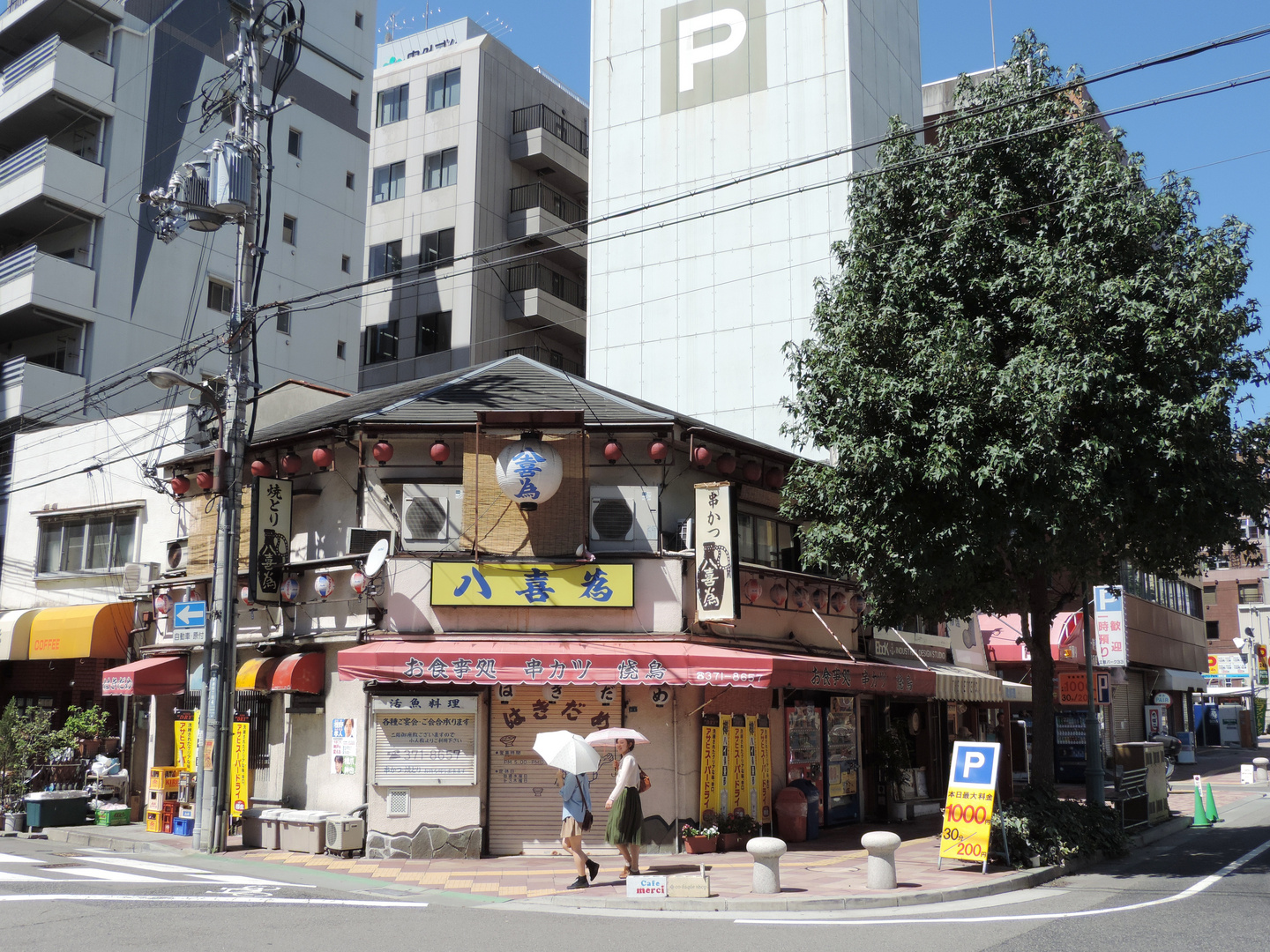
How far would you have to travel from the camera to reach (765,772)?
61.5 ft

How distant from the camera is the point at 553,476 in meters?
17.3

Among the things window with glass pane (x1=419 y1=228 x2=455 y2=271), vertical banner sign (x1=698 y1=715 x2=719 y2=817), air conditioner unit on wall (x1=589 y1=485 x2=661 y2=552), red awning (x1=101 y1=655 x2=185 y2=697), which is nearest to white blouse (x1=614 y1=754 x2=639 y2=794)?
vertical banner sign (x1=698 y1=715 x2=719 y2=817)

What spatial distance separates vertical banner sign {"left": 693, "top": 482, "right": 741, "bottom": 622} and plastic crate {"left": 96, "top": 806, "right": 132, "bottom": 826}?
12.0 m

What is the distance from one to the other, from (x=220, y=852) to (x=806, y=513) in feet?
35.6

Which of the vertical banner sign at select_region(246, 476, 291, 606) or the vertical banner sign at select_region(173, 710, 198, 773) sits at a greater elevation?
the vertical banner sign at select_region(246, 476, 291, 606)

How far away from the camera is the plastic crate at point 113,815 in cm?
→ 2056

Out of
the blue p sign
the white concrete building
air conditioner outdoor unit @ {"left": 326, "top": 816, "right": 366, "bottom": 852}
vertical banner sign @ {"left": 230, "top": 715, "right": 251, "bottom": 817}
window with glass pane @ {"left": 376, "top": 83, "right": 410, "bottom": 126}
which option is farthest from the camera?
window with glass pane @ {"left": 376, "top": 83, "right": 410, "bottom": 126}

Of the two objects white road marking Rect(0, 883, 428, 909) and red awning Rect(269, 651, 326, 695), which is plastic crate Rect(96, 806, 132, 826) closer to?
red awning Rect(269, 651, 326, 695)

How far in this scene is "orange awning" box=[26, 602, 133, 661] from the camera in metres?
23.9

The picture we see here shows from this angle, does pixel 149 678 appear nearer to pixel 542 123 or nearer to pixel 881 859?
pixel 881 859

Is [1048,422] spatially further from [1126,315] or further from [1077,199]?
[1077,199]

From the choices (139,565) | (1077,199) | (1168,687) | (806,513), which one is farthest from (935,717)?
(1168,687)

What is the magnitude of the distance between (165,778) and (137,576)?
6110 mm

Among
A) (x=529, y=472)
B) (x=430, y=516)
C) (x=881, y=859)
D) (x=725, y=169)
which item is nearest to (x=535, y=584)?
(x=529, y=472)
